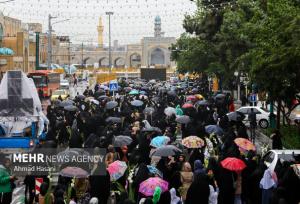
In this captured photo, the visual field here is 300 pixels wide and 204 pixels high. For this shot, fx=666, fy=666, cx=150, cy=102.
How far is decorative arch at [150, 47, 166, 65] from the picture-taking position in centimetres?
14312

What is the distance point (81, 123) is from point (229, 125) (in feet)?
15.9

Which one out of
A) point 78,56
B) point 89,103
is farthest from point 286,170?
point 78,56

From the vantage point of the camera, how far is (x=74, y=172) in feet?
39.5

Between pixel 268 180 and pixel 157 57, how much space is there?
132088 mm

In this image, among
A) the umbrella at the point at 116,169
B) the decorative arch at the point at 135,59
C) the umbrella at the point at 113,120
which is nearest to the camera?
the umbrella at the point at 116,169

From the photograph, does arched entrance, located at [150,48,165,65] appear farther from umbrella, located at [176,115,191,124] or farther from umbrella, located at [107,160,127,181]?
umbrella, located at [107,160,127,181]

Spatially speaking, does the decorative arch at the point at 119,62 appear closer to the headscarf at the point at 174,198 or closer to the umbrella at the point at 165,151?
the umbrella at the point at 165,151

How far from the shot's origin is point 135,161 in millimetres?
14992

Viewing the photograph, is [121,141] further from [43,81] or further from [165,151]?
[43,81]

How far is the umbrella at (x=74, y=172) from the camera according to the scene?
1201 cm

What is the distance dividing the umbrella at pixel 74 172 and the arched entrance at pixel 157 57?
13107 cm

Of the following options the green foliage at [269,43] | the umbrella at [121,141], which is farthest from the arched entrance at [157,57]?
the umbrella at [121,141]

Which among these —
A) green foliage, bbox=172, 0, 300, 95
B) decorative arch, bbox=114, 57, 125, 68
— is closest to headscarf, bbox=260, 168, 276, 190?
green foliage, bbox=172, 0, 300, 95

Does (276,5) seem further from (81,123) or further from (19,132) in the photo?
(19,132)
